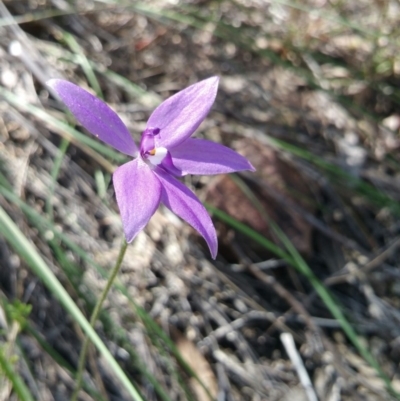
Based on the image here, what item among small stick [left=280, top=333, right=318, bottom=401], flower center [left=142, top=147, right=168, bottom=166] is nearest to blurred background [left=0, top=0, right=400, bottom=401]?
small stick [left=280, top=333, right=318, bottom=401]

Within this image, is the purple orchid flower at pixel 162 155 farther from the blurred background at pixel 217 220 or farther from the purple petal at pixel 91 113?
the blurred background at pixel 217 220

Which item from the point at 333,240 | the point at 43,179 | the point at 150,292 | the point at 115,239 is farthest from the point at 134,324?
the point at 333,240

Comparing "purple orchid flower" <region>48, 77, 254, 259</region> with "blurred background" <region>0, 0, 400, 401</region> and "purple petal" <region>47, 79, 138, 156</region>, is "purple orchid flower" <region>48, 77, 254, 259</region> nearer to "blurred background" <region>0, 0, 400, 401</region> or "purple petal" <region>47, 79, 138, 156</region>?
"purple petal" <region>47, 79, 138, 156</region>

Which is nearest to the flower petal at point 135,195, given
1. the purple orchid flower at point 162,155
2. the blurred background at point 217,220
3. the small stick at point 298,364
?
the purple orchid flower at point 162,155

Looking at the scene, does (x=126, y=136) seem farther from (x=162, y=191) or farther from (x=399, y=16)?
(x=399, y=16)

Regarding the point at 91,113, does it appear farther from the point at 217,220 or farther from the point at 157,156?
the point at 217,220

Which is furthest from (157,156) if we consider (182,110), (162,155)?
(182,110)
